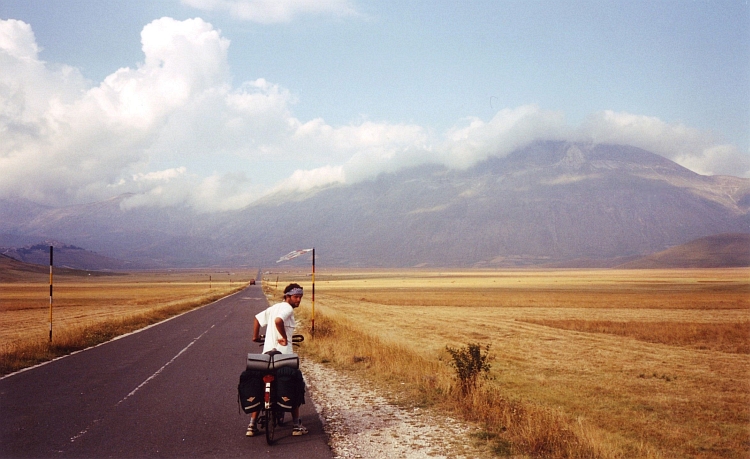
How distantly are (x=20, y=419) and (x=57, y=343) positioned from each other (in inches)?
434

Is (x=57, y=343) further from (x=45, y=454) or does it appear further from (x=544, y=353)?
(x=544, y=353)

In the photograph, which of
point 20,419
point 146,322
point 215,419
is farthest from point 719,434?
point 146,322

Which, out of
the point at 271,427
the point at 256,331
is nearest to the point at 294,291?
the point at 256,331

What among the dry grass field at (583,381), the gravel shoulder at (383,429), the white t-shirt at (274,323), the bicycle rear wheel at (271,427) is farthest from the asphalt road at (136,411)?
the dry grass field at (583,381)

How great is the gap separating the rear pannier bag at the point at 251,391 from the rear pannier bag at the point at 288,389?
0.78ft

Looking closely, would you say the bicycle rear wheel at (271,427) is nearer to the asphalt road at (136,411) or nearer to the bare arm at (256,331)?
the asphalt road at (136,411)

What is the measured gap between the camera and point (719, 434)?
12.5 meters

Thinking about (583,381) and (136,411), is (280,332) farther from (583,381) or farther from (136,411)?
(583,381)

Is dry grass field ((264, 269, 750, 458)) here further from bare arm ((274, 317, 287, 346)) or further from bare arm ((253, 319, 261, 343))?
bare arm ((253, 319, 261, 343))

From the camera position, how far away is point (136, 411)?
1020cm

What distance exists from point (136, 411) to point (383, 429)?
449 cm

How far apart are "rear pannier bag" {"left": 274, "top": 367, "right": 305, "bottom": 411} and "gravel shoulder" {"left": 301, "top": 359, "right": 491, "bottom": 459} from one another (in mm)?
789

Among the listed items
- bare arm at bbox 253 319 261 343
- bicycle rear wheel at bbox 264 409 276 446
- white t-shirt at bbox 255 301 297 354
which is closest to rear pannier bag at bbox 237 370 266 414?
bicycle rear wheel at bbox 264 409 276 446

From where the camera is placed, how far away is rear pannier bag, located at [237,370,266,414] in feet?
27.7
